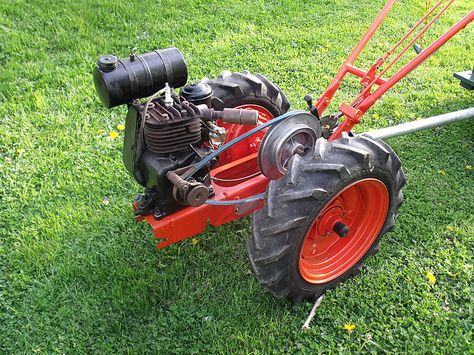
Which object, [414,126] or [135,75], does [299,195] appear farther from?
[414,126]

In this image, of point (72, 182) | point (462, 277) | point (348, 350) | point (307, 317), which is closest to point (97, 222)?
point (72, 182)

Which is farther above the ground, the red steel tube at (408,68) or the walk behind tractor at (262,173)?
the red steel tube at (408,68)

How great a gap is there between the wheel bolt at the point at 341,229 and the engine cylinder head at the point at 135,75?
3.89 ft

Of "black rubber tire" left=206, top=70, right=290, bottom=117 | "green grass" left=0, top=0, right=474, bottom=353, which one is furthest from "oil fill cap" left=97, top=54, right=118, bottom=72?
"green grass" left=0, top=0, right=474, bottom=353

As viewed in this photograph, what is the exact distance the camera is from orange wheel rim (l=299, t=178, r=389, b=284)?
285 cm

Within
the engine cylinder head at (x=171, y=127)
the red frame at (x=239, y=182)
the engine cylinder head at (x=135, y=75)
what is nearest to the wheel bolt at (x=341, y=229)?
the red frame at (x=239, y=182)

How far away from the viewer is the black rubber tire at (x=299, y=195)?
2.43m

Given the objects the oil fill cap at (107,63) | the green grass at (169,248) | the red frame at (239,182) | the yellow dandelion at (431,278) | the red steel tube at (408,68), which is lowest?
the green grass at (169,248)

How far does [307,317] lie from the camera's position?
9.27 ft

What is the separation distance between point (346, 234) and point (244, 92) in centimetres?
109

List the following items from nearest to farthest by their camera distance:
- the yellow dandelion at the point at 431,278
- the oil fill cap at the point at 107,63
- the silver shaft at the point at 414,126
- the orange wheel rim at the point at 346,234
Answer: the oil fill cap at the point at 107,63, the orange wheel rim at the point at 346,234, the yellow dandelion at the point at 431,278, the silver shaft at the point at 414,126

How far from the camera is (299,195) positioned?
2.41 metres

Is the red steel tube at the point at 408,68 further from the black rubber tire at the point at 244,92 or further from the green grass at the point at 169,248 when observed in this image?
the green grass at the point at 169,248

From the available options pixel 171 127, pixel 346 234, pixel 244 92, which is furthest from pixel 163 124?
pixel 346 234
